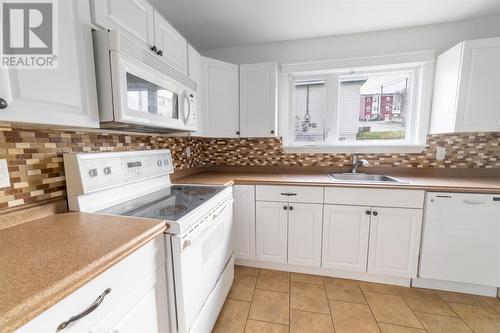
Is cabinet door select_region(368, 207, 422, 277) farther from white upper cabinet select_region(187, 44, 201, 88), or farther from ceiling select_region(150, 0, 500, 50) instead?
white upper cabinet select_region(187, 44, 201, 88)

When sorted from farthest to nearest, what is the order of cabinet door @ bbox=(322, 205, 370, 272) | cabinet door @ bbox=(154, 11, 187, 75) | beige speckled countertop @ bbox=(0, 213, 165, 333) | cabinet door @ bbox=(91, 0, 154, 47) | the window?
the window, cabinet door @ bbox=(322, 205, 370, 272), cabinet door @ bbox=(154, 11, 187, 75), cabinet door @ bbox=(91, 0, 154, 47), beige speckled countertop @ bbox=(0, 213, 165, 333)

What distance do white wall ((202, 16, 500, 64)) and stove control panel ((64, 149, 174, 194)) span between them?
148cm

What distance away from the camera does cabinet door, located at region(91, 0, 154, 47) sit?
0.92 metres

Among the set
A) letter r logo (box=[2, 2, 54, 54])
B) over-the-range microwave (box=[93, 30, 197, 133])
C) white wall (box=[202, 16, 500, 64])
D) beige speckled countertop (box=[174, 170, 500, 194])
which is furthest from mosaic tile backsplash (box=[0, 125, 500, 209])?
white wall (box=[202, 16, 500, 64])

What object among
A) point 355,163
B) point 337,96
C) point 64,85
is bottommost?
point 355,163

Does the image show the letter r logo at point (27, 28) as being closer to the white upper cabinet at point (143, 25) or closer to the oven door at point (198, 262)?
the white upper cabinet at point (143, 25)

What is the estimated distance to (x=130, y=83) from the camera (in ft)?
3.26

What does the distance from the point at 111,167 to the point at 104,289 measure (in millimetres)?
730

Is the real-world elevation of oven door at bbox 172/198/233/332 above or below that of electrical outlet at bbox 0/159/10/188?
below

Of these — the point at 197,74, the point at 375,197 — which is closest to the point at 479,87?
the point at 375,197

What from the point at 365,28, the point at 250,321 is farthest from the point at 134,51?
the point at 365,28

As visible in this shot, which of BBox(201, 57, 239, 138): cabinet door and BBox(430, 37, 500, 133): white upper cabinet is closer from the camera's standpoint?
BBox(430, 37, 500, 133): white upper cabinet

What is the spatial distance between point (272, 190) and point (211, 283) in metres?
0.88

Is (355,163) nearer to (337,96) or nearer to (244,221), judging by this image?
(337,96)
